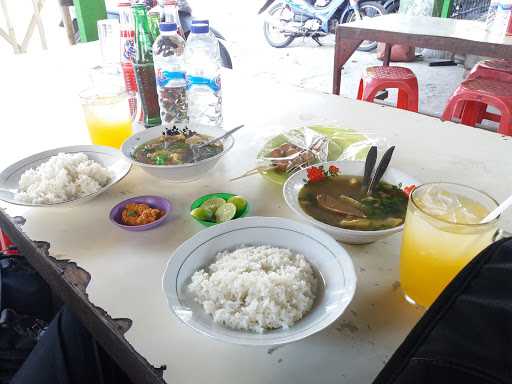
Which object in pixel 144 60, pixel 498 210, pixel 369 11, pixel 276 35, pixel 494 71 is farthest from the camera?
pixel 276 35

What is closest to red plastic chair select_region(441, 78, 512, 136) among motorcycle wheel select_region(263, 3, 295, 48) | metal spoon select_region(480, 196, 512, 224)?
metal spoon select_region(480, 196, 512, 224)

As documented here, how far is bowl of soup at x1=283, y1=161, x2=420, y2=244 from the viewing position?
77cm

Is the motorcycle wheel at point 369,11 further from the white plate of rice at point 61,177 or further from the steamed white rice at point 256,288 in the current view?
the steamed white rice at point 256,288

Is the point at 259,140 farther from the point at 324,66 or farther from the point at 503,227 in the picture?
the point at 324,66

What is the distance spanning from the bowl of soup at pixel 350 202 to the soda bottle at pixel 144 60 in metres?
0.62

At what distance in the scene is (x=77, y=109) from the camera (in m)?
1.56

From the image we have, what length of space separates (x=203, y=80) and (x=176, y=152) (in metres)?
0.29

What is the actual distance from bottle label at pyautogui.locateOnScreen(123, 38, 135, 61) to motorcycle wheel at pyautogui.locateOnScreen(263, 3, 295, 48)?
18.3ft

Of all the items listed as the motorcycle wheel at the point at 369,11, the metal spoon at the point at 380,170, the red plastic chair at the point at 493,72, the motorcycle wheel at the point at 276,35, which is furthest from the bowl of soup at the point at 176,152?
the motorcycle wheel at the point at 276,35

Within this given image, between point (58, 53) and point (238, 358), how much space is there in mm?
2374

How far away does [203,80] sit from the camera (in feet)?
3.97

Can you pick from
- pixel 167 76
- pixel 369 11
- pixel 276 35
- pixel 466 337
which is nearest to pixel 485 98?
pixel 167 76

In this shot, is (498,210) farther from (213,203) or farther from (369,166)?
(213,203)

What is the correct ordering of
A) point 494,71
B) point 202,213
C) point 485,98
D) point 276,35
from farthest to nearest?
point 276,35 < point 494,71 < point 485,98 < point 202,213
